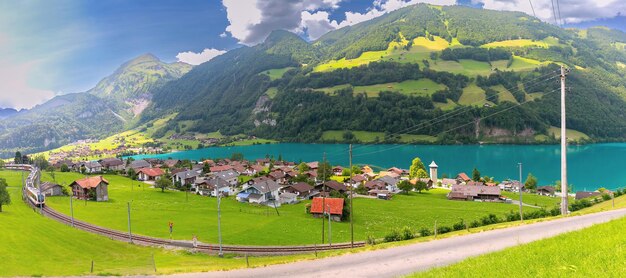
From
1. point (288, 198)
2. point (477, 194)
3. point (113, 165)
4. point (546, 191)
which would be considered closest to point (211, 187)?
point (288, 198)

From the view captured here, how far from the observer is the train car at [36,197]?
53562 millimetres

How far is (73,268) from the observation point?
73.2 ft

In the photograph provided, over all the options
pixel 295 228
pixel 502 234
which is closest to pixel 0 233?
pixel 295 228

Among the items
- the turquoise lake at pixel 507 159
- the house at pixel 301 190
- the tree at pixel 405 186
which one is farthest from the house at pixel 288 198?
the turquoise lake at pixel 507 159

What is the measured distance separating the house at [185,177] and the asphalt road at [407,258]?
74285 mm

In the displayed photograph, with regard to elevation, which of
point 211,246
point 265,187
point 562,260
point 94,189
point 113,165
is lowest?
point 211,246

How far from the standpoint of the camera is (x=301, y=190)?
7281cm

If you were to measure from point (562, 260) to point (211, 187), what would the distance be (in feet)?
240

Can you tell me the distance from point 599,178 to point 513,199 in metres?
46.8

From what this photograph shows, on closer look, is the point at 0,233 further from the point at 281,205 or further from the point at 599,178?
the point at 599,178

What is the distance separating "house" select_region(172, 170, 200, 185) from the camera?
8712 cm

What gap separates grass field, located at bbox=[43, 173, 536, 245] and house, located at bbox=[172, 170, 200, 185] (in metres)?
13.3

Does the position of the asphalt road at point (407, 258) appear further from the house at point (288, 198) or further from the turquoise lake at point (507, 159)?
the turquoise lake at point (507, 159)

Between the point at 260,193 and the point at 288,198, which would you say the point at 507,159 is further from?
the point at 260,193
